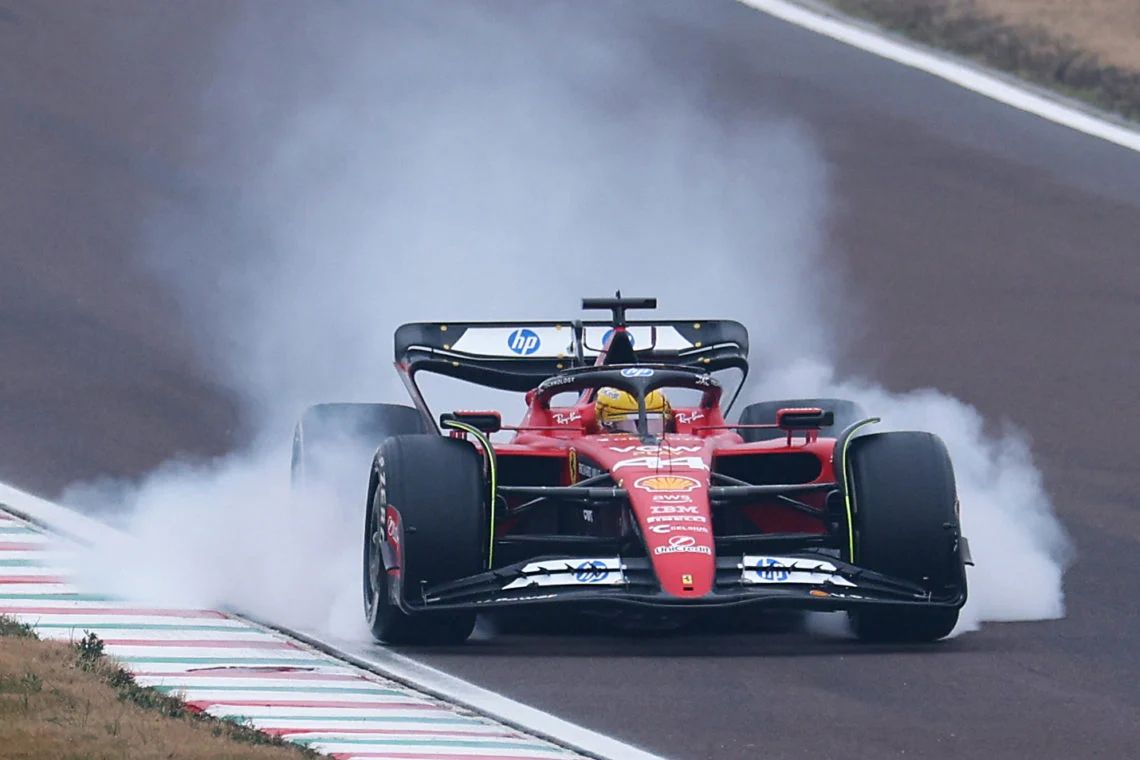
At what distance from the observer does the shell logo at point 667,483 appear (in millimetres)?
11406

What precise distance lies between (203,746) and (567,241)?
14.2 metres

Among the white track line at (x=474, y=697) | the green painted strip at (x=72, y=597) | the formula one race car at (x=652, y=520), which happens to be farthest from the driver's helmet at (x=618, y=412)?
the green painted strip at (x=72, y=597)

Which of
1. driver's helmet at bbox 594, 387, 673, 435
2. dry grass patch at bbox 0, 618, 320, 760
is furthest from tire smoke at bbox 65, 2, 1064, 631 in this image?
dry grass patch at bbox 0, 618, 320, 760

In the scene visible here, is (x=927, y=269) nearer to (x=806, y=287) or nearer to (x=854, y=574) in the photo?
(x=806, y=287)

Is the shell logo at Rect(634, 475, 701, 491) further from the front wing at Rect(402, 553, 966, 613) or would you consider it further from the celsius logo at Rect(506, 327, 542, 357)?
the celsius logo at Rect(506, 327, 542, 357)

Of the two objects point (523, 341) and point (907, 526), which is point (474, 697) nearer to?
point (907, 526)

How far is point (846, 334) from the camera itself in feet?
66.4

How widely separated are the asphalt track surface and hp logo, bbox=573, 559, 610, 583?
1.21 ft

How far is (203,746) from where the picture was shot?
8.30 metres

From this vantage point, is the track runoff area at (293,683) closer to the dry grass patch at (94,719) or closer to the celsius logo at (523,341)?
the dry grass patch at (94,719)

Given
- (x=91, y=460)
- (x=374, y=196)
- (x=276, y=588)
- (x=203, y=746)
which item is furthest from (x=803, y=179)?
(x=203, y=746)

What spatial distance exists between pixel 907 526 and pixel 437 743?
3.29 m

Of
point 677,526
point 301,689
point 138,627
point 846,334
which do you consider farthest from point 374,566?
point 846,334

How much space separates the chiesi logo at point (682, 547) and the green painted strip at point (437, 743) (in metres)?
2.16
